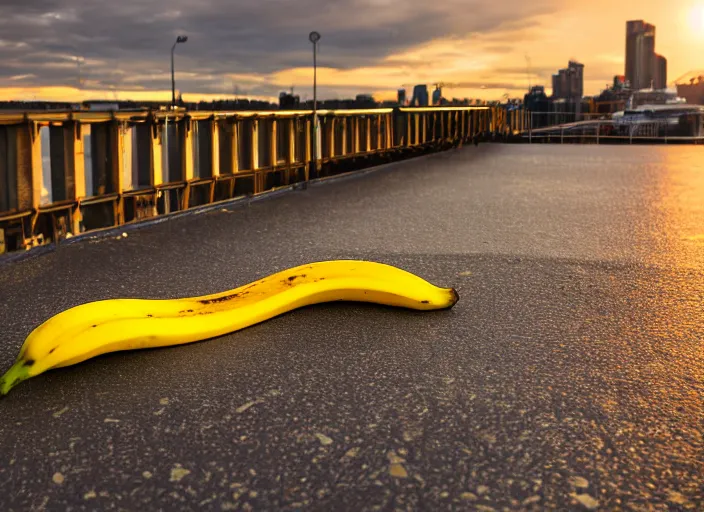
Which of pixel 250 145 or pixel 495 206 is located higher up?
pixel 250 145

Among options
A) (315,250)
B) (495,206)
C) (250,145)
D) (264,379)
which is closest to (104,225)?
(315,250)

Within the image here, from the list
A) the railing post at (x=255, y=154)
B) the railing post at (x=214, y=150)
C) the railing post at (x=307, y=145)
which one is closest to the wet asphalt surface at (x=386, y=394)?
the railing post at (x=214, y=150)

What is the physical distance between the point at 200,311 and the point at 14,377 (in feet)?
5.12

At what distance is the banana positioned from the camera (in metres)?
4.54

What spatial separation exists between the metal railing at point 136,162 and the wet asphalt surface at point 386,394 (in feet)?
3.35

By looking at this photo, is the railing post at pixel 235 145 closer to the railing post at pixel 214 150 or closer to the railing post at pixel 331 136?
the railing post at pixel 214 150

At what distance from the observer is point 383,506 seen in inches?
118

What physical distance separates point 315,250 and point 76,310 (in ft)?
13.4

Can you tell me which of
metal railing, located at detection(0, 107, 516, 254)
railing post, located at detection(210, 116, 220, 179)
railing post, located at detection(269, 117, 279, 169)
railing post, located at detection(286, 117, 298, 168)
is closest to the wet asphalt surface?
metal railing, located at detection(0, 107, 516, 254)

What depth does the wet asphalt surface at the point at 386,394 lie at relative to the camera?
3158 mm

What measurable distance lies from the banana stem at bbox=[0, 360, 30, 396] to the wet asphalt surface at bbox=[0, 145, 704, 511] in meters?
0.07

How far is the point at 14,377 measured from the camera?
13.8ft

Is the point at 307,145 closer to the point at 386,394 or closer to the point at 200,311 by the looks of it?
the point at 200,311

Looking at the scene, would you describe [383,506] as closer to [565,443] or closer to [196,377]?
[565,443]
